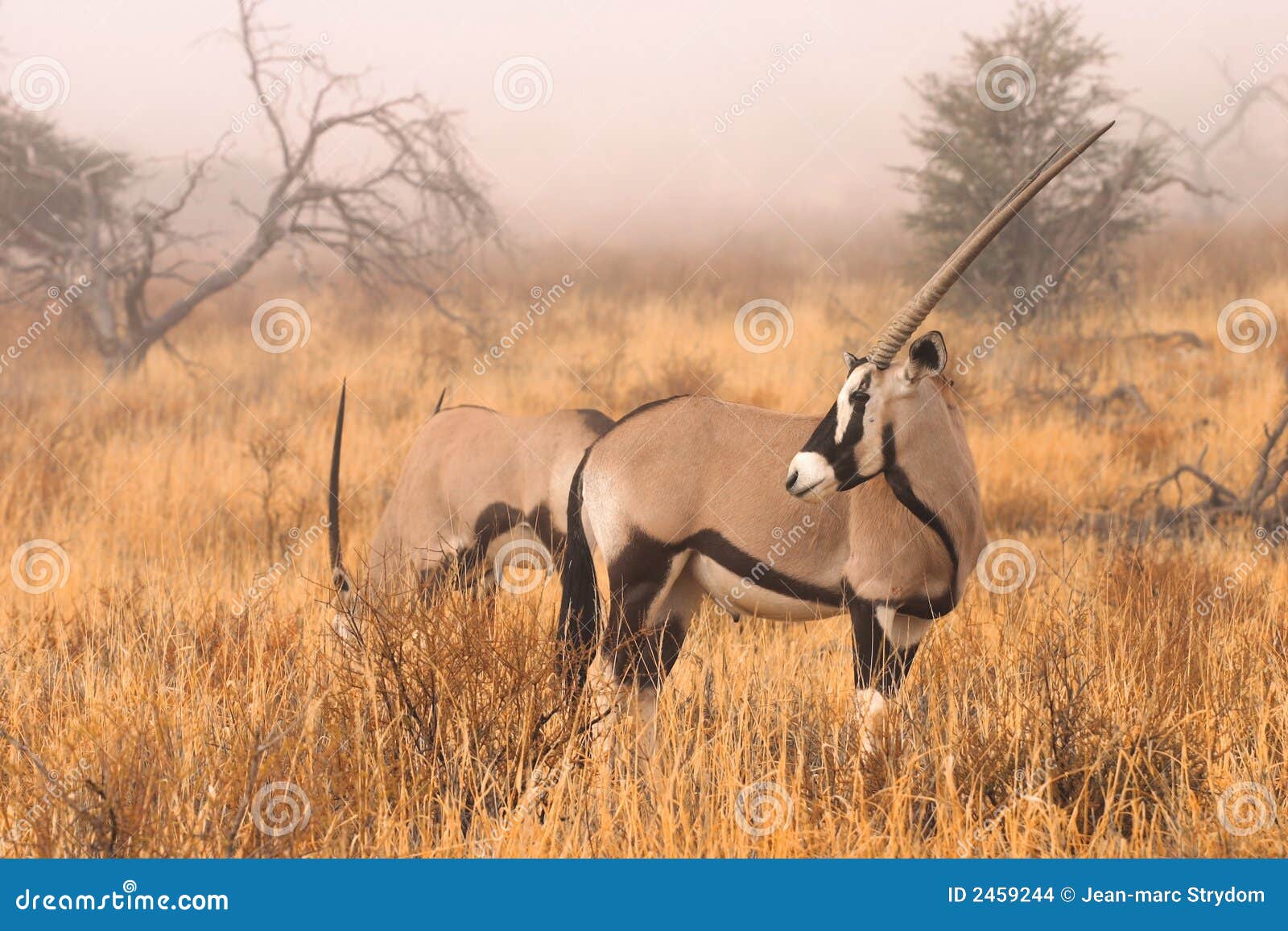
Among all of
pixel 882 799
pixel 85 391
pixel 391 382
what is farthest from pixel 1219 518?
pixel 85 391

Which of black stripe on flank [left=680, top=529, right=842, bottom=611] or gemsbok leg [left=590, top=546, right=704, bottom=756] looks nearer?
black stripe on flank [left=680, top=529, right=842, bottom=611]

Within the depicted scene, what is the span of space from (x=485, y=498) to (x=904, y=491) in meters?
2.34

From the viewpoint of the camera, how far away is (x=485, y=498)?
5969 mm

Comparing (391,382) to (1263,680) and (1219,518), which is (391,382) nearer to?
(1219,518)

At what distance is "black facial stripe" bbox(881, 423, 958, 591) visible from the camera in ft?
14.0

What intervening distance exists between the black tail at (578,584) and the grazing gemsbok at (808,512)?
1.9 inches

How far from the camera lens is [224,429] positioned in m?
14.5

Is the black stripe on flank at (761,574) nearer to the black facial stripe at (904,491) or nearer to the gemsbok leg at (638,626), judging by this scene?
the gemsbok leg at (638,626)

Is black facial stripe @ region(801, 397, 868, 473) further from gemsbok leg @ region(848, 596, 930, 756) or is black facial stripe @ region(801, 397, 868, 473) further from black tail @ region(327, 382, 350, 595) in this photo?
black tail @ region(327, 382, 350, 595)

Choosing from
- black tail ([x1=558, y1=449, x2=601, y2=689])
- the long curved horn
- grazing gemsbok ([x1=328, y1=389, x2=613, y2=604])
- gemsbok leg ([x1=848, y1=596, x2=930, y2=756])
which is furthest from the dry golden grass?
the long curved horn

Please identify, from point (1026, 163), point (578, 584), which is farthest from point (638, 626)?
point (1026, 163)

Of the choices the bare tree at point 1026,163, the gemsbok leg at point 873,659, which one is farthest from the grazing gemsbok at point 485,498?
the bare tree at point 1026,163

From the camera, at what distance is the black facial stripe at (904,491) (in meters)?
4.26

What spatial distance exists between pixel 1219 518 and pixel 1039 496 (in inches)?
53.5
